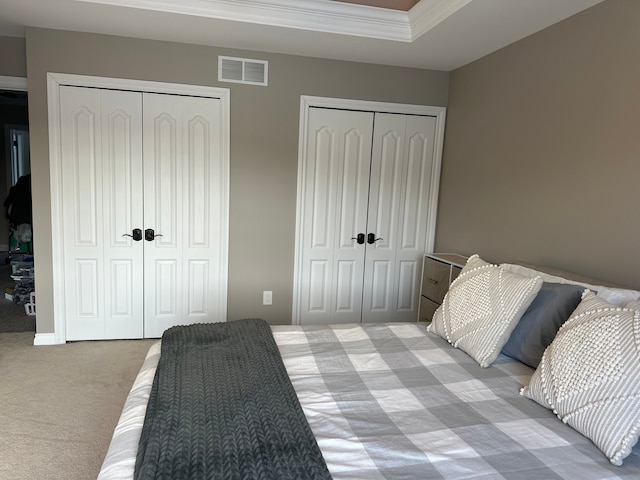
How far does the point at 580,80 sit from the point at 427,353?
1.86 metres

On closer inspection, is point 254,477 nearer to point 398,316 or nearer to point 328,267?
point 328,267

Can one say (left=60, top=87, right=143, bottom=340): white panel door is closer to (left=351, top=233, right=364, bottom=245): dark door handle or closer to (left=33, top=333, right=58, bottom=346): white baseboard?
(left=33, top=333, right=58, bottom=346): white baseboard

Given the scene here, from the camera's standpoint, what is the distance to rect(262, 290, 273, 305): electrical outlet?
383 centimetres

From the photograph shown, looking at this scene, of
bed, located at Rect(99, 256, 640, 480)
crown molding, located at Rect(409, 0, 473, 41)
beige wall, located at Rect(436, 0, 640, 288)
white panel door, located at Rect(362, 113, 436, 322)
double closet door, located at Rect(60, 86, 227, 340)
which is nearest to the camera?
bed, located at Rect(99, 256, 640, 480)

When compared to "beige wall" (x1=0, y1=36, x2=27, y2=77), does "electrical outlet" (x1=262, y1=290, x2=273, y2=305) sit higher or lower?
lower

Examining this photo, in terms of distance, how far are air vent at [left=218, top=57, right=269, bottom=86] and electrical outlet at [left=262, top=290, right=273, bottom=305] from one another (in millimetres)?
1785

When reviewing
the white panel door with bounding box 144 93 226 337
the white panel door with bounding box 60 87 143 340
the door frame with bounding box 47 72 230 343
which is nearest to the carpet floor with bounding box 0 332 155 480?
the white panel door with bounding box 60 87 143 340

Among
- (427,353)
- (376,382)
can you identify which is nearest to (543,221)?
(427,353)

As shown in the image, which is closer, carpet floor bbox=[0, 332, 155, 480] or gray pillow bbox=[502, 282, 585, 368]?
gray pillow bbox=[502, 282, 585, 368]

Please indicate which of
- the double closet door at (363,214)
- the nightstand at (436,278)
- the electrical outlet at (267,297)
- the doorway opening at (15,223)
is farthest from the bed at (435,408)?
the doorway opening at (15,223)

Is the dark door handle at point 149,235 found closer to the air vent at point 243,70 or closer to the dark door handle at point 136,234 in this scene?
the dark door handle at point 136,234

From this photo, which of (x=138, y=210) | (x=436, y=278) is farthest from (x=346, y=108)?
(x=138, y=210)

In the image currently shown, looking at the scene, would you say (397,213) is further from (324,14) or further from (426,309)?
(324,14)

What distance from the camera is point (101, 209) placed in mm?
3432
